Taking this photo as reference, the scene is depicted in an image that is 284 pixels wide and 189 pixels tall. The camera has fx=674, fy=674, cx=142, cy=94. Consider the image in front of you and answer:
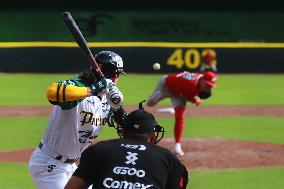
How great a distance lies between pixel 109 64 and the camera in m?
5.96

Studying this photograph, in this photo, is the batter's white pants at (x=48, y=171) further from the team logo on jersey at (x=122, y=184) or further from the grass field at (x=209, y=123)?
the grass field at (x=209, y=123)

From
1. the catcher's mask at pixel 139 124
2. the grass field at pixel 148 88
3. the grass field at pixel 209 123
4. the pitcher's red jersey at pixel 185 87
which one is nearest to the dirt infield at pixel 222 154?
the grass field at pixel 209 123

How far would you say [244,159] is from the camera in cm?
1119

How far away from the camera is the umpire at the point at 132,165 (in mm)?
4121

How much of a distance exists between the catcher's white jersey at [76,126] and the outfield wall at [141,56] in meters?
17.7

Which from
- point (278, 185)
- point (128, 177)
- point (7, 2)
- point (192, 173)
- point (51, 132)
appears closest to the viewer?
point (128, 177)

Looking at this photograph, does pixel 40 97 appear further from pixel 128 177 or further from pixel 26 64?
pixel 128 177

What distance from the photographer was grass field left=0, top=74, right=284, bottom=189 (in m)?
9.62

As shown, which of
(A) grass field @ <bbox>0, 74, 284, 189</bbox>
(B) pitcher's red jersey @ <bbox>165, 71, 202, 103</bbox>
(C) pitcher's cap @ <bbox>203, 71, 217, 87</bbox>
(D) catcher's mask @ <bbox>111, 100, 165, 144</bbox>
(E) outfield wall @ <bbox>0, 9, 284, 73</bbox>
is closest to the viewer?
(D) catcher's mask @ <bbox>111, 100, 165, 144</bbox>

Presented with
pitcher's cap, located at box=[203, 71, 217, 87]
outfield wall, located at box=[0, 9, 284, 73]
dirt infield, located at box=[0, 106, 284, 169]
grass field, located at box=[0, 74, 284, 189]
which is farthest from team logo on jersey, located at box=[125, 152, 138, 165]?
outfield wall, located at box=[0, 9, 284, 73]

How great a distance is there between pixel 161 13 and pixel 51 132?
850 inches

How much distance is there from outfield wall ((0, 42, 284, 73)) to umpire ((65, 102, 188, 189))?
19.5 meters

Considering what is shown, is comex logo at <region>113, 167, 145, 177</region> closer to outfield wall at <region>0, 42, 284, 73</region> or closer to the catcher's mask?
the catcher's mask

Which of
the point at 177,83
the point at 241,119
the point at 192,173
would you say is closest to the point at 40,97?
the point at 241,119
